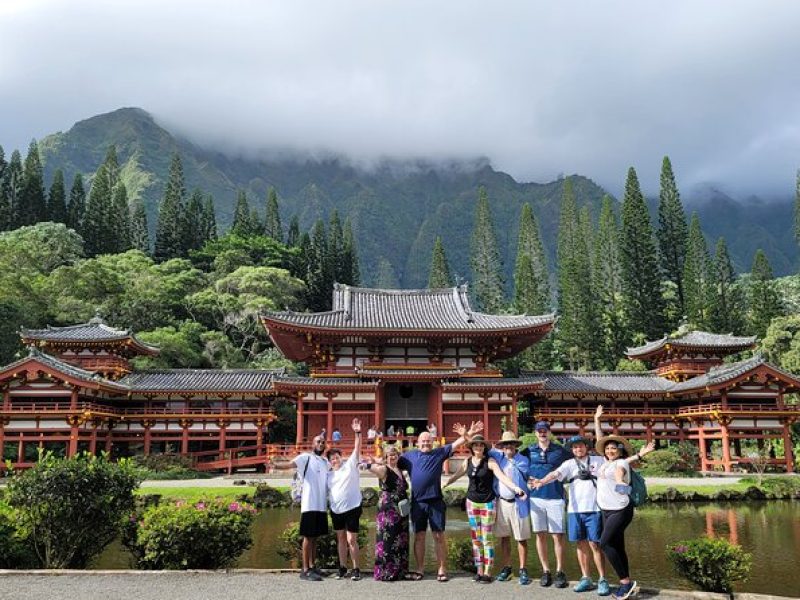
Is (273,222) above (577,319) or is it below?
above

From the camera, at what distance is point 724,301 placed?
53.7m

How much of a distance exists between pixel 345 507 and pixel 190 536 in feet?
7.88

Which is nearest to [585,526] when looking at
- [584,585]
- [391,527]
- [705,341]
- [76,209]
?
[584,585]

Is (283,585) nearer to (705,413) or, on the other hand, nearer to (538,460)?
(538,460)

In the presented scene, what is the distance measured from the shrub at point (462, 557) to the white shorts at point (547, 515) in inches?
62.8

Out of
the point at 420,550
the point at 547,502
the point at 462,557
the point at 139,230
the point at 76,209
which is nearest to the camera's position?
the point at 547,502

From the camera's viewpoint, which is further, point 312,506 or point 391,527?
point 312,506

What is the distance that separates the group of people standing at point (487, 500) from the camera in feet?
24.5

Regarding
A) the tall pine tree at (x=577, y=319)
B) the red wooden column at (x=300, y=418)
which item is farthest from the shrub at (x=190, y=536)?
the tall pine tree at (x=577, y=319)

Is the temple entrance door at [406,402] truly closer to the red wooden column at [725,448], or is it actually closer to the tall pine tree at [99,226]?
the red wooden column at [725,448]

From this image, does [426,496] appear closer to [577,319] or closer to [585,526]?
[585,526]

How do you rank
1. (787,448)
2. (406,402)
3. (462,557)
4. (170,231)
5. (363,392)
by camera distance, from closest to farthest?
1. (462,557)
2. (363,392)
3. (787,448)
4. (406,402)
5. (170,231)

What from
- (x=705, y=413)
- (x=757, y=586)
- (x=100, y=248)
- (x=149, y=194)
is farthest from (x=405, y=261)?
(x=757, y=586)

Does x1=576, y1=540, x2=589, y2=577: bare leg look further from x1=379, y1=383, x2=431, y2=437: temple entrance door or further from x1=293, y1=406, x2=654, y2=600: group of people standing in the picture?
x1=379, y1=383, x2=431, y2=437: temple entrance door
